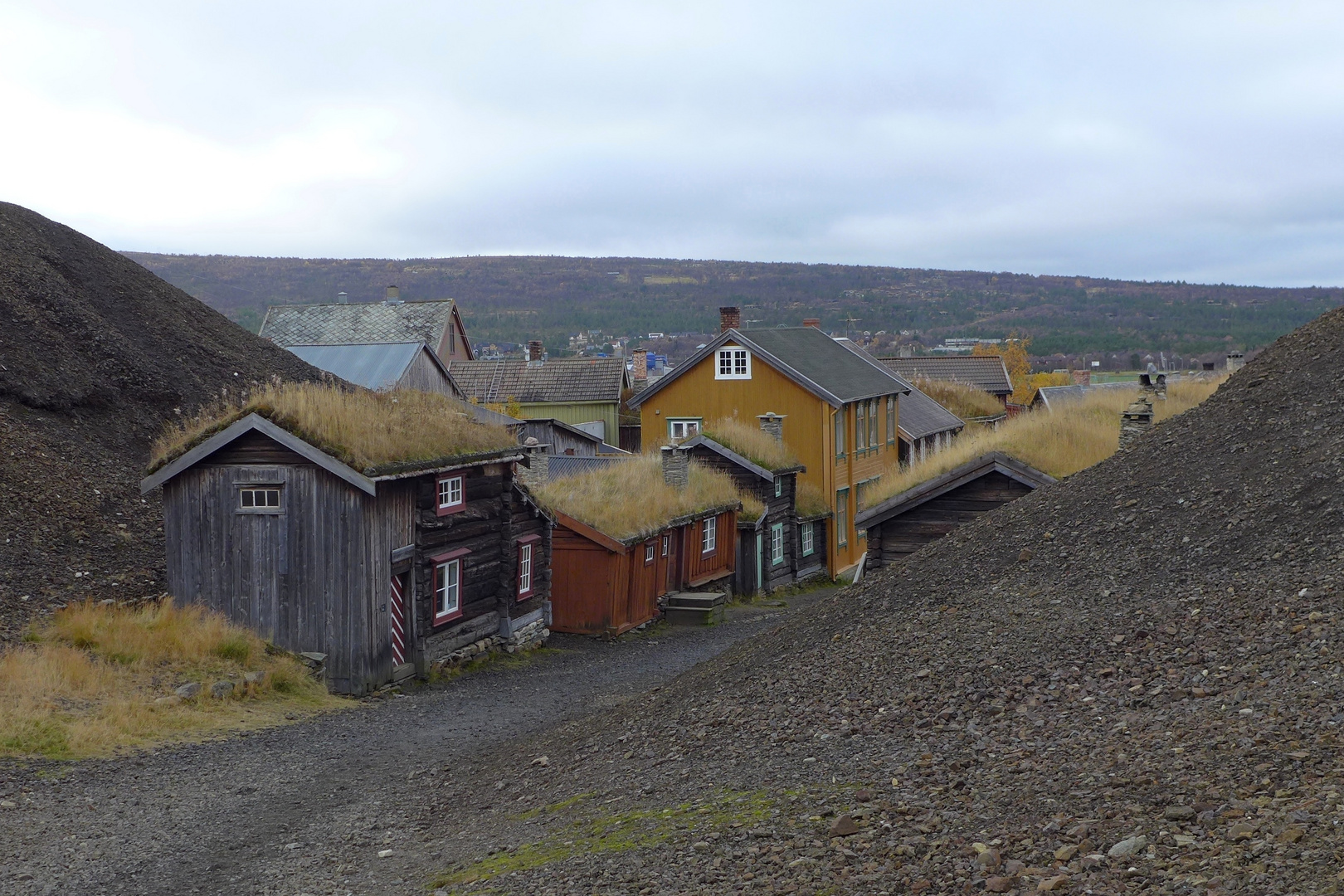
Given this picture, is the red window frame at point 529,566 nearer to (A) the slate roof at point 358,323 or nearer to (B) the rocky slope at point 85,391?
(B) the rocky slope at point 85,391

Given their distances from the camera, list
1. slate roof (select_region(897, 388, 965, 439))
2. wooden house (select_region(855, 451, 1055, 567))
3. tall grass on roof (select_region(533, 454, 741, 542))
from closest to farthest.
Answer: wooden house (select_region(855, 451, 1055, 567)) → tall grass on roof (select_region(533, 454, 741, 542)) → slate roof (select_region(897, 388, 965, 439))

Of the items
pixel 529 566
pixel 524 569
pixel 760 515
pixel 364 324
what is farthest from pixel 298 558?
pixel 364 324

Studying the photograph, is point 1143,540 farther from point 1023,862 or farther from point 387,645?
point 387,645

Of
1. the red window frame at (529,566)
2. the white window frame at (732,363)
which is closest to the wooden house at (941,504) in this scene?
the red window frame at (529,566)

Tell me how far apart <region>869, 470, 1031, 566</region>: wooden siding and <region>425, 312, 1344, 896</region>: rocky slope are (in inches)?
215

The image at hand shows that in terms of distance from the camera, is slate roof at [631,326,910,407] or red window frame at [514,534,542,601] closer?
red window frame at [514,534,542,601]

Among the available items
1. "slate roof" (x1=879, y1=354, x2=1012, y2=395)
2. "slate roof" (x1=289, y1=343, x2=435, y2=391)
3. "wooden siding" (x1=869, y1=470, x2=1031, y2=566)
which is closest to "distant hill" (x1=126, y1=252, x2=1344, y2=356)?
"slate roof" (x1=879, y1=354, x2=1012, y2=395)

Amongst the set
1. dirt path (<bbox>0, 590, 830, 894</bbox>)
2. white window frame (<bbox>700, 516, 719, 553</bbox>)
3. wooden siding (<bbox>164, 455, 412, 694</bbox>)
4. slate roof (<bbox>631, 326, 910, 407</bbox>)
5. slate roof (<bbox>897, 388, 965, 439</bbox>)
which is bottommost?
dirt path (<bbox>0, 590, 830, 894</bbox>)

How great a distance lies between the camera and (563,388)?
57688mm

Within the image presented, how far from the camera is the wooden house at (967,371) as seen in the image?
69.6 meters

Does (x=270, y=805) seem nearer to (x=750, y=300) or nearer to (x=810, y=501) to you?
(x=810, y=501)

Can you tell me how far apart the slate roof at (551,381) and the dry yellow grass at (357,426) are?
112ft

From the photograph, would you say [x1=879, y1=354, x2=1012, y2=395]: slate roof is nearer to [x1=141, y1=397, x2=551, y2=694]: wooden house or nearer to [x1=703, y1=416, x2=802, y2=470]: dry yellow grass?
[x1=703, y1=416, x2=802, y2=470]: dry yellow grass

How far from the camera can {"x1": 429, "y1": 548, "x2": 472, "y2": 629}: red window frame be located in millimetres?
20969
